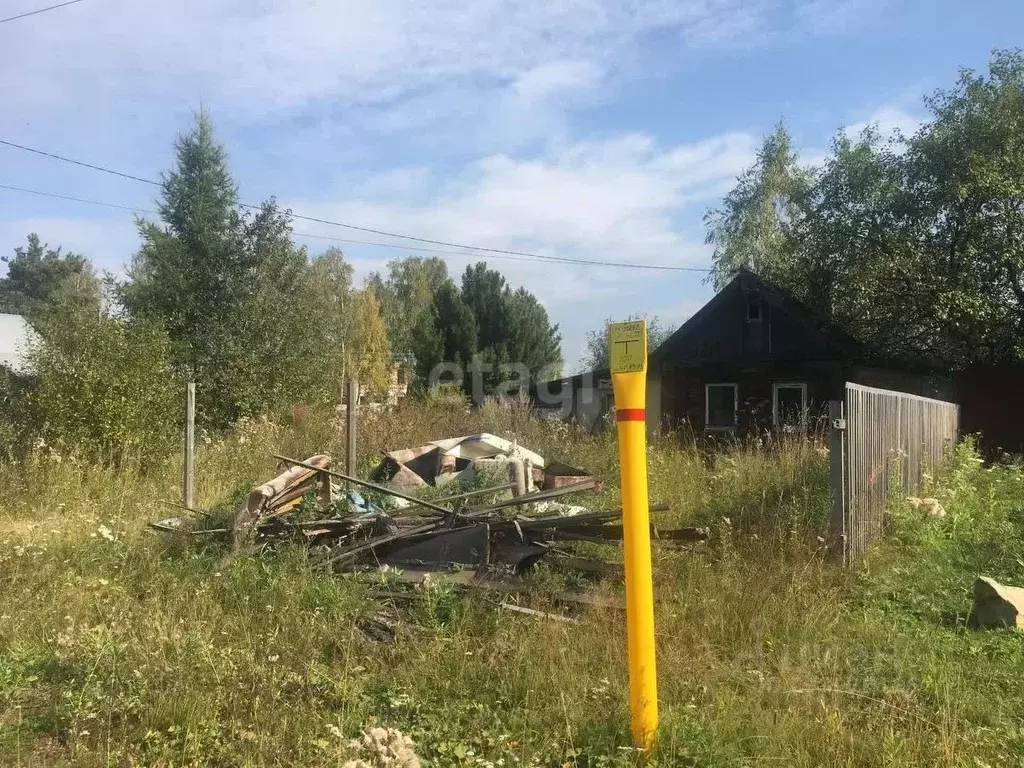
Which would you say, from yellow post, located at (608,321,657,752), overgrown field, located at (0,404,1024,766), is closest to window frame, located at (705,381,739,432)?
overgrown field, located at (0,404,1024,766)

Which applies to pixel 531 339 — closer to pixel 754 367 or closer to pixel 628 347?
pixel 754 367

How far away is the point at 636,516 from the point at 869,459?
4.44 metres

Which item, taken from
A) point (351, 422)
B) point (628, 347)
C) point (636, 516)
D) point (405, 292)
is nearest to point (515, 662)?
point (636, 516)

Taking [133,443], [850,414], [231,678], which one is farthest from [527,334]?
[231,678]

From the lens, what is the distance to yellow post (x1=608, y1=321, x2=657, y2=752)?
Result: 2926mm

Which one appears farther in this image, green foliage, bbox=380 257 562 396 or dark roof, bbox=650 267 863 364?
green foliage, bbox=380 257 562 396

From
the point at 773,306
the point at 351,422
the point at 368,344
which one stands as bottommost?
the point at 351,422

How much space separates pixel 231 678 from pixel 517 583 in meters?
1.92

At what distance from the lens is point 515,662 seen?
393 centimetres

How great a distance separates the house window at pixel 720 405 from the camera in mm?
20422

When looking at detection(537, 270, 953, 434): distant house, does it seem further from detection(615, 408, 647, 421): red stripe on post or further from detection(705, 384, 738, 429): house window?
detection(615, 408, 647, 421): red stripe on post

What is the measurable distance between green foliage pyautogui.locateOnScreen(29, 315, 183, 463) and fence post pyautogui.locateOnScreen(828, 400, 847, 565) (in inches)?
309

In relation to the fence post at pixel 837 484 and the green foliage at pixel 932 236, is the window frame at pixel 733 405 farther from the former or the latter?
the fence post at pixel 837 484

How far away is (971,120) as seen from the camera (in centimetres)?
1705
